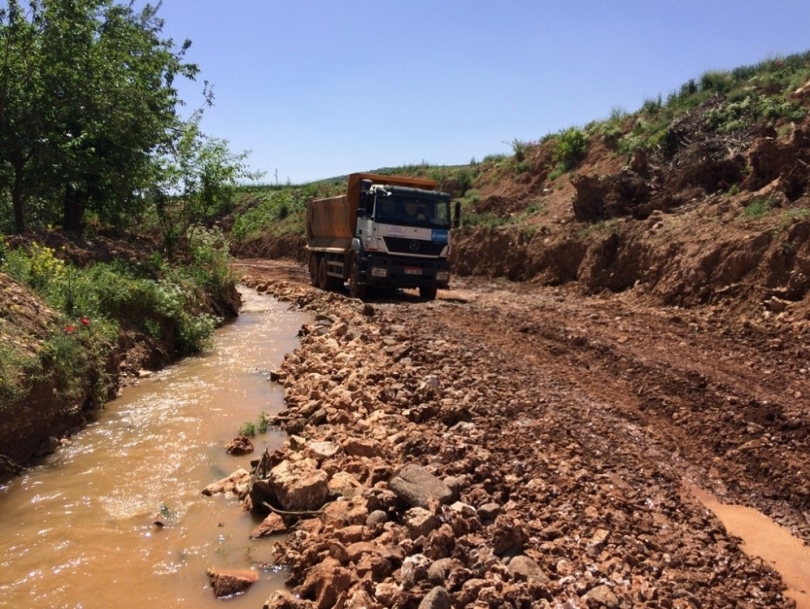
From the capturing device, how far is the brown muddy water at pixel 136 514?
13.1ft

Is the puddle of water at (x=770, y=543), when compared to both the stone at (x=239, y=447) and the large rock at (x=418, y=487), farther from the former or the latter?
the stone at (x=239, y=447)

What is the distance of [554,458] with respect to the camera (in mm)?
5184

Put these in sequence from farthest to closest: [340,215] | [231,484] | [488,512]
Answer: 1. [340,215]
2. [231,484]
3. [488,512]

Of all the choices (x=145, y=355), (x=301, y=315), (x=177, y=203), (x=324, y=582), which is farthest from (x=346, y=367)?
(x=177, y=203)

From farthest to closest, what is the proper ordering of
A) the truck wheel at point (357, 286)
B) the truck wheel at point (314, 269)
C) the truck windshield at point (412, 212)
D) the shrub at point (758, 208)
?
the truck wheel at point (314, 269)
the truck wheel at point (357, 286)
the truck windshield at point (412, 212)
the shrub at point (758, 208)

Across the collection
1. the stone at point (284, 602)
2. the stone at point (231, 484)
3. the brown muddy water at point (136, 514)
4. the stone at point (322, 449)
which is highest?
the stone at point (322, 449)

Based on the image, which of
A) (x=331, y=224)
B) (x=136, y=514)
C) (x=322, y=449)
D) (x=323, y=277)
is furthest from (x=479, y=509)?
(x=323, y=277)

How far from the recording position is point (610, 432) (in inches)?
232

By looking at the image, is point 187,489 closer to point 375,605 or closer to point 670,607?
point 375,605

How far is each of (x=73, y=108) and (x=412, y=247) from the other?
7.67 meters

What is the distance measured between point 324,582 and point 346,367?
532cm

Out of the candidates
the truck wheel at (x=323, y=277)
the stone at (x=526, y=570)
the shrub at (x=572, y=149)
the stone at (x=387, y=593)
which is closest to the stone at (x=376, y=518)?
the stone at (x=387, y=593)

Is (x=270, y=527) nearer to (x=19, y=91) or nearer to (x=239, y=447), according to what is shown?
(x=239, y=447)

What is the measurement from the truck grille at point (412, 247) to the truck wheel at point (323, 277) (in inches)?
186
